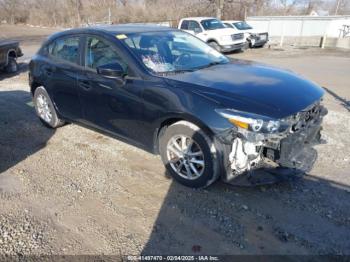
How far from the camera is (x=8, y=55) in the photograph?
1137 cm

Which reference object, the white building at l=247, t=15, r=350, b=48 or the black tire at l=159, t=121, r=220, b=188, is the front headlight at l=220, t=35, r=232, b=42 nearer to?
the white building at l=247, t=15, r=350, b=48

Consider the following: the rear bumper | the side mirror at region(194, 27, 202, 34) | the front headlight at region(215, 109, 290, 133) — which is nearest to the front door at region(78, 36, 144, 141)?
the front headlight at region(215, 109, 290, 133)

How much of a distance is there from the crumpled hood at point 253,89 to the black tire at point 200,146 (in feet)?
1.28

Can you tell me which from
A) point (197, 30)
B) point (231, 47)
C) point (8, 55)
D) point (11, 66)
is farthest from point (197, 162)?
point (197, 30)

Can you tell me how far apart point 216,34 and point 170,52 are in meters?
12.3

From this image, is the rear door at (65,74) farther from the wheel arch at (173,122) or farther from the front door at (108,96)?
the wheel arch at (173,122)

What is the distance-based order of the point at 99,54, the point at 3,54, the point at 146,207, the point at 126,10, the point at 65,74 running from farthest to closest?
1. the point at 126,10
2. the point at 3,54
3. the point at 65,74
4. the point at 99,54
5. the point at 146,207

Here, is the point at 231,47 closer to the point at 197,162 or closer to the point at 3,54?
the point at 3,54

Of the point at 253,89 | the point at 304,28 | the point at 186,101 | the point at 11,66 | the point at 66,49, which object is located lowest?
the point at 11,66

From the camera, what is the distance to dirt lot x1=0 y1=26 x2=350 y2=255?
2.91 meters

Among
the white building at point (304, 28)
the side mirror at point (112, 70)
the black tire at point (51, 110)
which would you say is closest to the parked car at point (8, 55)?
the black tire at point (51, 110)

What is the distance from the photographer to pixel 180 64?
13.7 ft

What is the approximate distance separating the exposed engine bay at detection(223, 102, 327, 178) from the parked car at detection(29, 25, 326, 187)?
0.03 feet

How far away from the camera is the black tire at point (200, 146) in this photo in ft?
11.2
